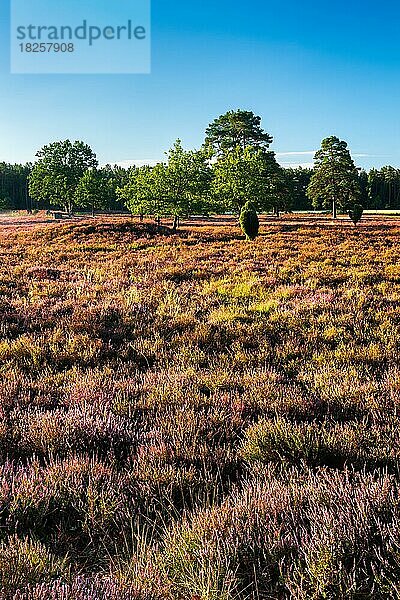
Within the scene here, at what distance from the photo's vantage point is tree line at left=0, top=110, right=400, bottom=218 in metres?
40.1

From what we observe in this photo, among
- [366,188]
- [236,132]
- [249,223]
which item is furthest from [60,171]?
[366,188]

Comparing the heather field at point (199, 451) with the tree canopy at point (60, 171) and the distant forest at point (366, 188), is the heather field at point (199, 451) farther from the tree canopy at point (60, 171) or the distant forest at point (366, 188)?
the distant forest at point (366, 188)

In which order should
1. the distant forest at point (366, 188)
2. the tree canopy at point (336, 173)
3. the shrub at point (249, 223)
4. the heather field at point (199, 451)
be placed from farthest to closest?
the distant forest at point (366, 188), the tree canopy at point (336, 173), the shrub at point (249, 223), the heather field at point (199, 451)

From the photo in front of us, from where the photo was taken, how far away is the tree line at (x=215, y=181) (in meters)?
40.1

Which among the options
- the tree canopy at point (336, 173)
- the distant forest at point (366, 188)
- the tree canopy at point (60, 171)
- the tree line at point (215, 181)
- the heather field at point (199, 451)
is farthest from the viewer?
the distant forest at point (366, 188)

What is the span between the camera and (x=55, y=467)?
333 cm

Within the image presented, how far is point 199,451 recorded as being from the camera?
144 inches

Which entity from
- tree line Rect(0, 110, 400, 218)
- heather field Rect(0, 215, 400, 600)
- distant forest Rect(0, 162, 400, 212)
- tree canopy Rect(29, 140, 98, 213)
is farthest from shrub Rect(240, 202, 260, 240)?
distant forest Rect(0, 162, 400, 212)

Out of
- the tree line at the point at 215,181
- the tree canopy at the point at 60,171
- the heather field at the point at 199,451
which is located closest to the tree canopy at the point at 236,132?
the tree line at the point at 215,181

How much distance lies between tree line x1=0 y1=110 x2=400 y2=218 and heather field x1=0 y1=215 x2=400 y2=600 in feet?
106

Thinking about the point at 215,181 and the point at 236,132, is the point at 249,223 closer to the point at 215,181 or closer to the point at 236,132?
the point at 215,181

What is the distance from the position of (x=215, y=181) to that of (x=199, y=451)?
146ft

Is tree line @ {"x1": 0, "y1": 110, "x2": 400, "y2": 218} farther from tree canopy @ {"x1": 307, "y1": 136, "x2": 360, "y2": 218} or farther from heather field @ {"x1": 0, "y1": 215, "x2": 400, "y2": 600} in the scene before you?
heather field @ {"x1": 0, "y1": 215, "x2": 400, "y2": 600}

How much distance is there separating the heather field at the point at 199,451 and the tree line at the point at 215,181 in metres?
32.3
